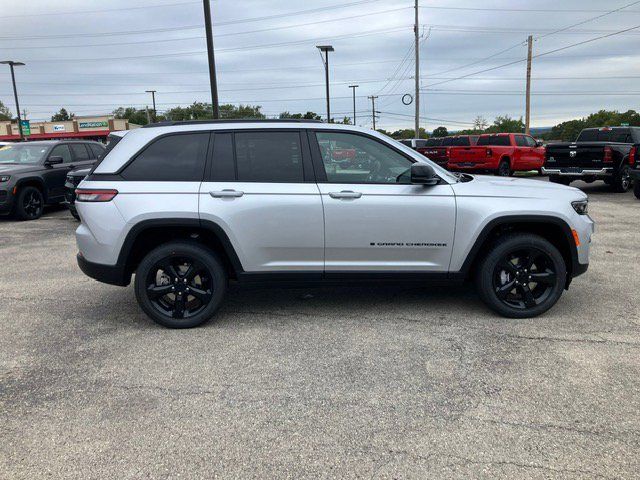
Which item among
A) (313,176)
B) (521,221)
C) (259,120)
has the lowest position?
(521,221)

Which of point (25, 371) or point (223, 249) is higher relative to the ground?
point (223, 249)

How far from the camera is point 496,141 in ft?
67.3

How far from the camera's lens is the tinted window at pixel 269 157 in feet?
14.7

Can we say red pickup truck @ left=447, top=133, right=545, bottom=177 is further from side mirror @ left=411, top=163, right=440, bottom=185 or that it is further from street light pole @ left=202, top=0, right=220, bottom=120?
side mirror @ left=411, top=163, right=440, bottom=185

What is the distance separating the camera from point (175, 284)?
4477mm

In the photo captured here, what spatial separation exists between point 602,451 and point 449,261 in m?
2.09

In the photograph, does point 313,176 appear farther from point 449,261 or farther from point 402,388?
point 402,388

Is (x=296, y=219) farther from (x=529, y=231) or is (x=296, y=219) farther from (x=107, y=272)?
(x=529, y=231)

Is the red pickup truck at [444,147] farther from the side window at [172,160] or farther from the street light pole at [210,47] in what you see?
the side window at [172,160]

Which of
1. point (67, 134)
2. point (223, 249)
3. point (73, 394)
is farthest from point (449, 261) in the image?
point (67, 134)

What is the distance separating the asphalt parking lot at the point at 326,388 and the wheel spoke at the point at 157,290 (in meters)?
0.35

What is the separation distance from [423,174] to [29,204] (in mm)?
10116

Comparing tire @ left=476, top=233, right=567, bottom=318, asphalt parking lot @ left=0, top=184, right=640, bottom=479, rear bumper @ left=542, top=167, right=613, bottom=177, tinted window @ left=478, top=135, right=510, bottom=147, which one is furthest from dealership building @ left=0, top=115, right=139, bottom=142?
tire @ left=476, top=233, right=567, bottom=318

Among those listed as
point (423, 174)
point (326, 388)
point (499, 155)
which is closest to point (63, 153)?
point (423, 174)
